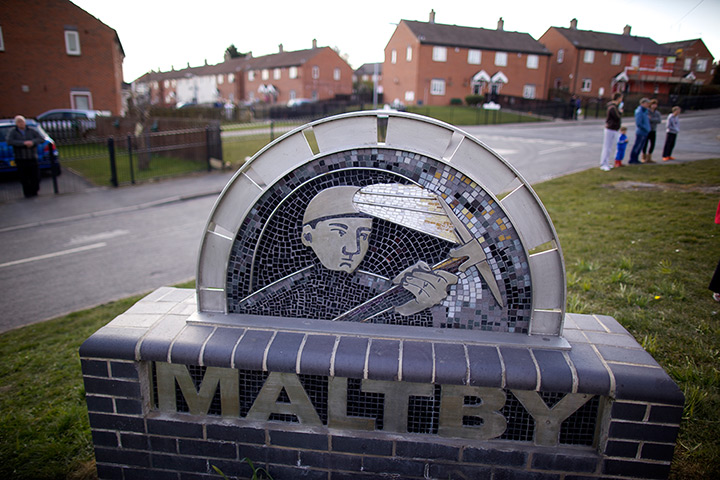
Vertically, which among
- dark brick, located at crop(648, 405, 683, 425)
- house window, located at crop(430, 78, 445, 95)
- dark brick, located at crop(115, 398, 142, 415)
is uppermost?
house window, located at crop(430, 78, 445, 95)

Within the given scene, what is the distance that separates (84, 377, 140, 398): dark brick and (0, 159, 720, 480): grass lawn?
64 centimetres

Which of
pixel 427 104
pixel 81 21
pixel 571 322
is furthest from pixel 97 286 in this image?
pixel 427 104

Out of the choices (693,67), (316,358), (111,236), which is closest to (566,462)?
(316,358)

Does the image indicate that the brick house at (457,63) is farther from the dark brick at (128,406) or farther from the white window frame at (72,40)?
the dark brick at (128,406)

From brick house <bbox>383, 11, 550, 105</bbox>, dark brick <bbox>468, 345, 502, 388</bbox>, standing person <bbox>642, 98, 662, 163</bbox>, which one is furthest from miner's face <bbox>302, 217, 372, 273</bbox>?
brick house <bbox>383, 11, 550, 105</bbox>

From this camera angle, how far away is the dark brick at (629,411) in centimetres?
231

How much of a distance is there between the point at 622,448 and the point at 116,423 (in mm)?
2769

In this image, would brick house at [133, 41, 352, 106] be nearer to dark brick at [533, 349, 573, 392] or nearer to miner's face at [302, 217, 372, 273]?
miner's face at [302, 217, 372, 273]

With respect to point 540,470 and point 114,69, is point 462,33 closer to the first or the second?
point 114,69

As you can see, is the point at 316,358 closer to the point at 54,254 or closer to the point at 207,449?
A: the point at 207,449

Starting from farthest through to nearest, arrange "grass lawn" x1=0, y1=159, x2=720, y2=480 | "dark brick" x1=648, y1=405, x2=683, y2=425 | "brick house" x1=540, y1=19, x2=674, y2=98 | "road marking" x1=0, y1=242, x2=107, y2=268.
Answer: "brick house" x1=540, y1=19, x2=674, y2=98, "road marking" x1=0, y1=242, x2=107, y2=268, "grass lawn" x1=0, y1=159, x2=720, y2=480, "dark brick" x1=648, y1=405, x2=683, y2=425

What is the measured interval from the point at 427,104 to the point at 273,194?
4692 centimetres

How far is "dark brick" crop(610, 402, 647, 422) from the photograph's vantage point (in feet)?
7.57

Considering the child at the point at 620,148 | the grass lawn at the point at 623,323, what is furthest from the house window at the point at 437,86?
the grass lawn at the point at 623,323
